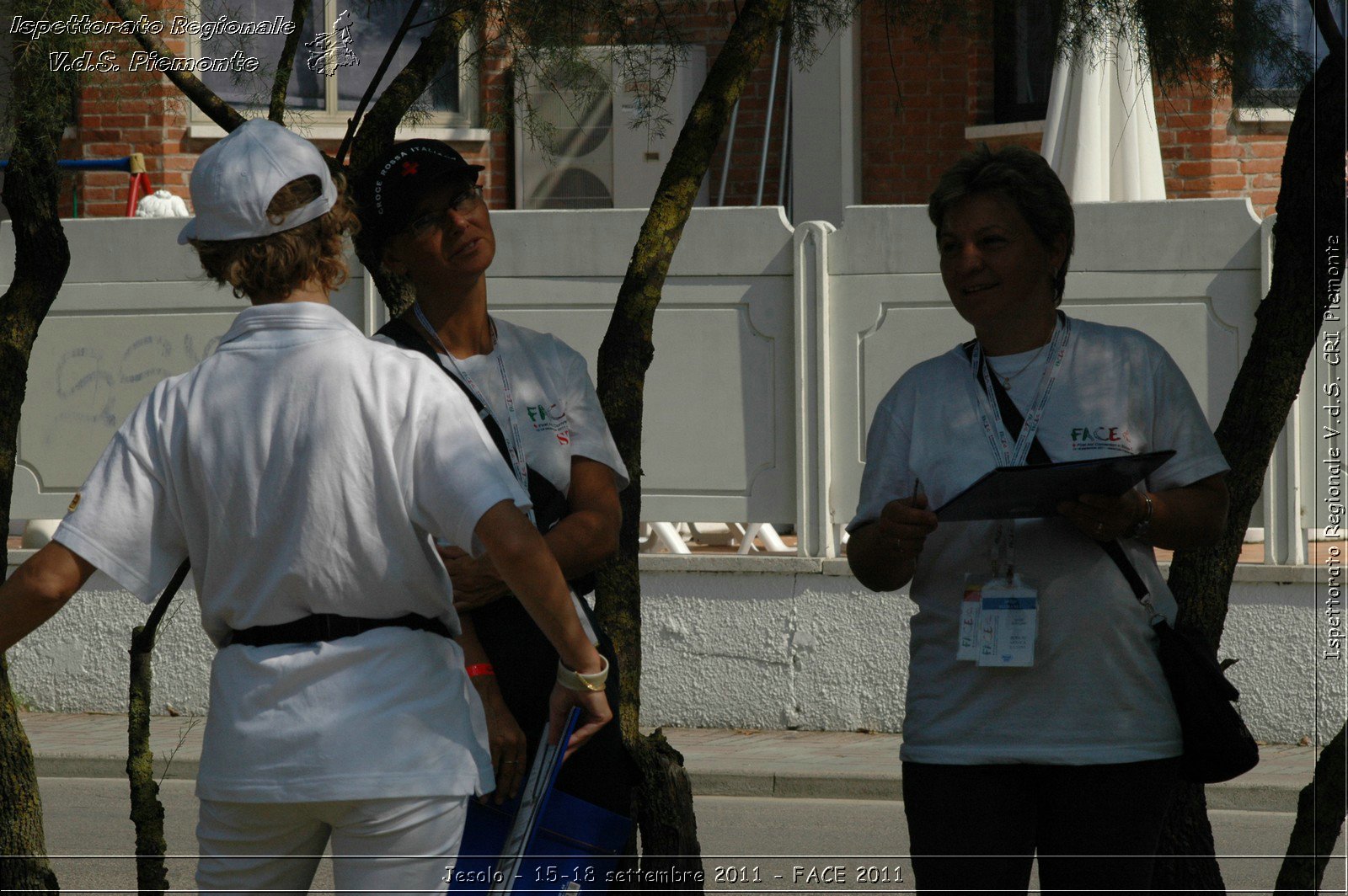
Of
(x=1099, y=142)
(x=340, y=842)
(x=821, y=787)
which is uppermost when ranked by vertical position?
(x=1099, y=142)

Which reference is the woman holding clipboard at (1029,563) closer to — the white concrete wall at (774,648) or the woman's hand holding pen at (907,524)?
the woman's hand holding pen at (907,524)

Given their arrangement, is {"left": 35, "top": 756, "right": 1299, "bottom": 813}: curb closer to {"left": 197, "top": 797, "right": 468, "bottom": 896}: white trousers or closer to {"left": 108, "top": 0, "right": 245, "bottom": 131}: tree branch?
{"left": 108, "top": 0, "right": 245, "bottom": 131}: tree branch

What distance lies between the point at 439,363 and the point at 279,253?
1.96ft

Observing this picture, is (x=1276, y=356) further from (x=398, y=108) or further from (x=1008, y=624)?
(x=398, y=108)

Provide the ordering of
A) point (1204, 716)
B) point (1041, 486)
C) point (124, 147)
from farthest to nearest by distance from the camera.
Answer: point (124, 147)
point (1204, 716)
point (1041, 486)

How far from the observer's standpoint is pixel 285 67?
5113 millimetres

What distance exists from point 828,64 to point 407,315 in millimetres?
10941

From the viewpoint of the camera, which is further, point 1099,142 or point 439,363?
point 1099,142

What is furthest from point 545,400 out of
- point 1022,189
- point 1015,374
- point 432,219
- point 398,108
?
point 398,108

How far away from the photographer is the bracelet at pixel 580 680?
2715 mm

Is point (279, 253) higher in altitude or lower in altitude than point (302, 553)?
higher

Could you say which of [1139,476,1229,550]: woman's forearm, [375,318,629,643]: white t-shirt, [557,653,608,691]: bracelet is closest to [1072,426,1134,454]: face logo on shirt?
[1139,476,1229,550]: woman's forearm

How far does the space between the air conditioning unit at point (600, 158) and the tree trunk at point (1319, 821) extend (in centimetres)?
1097

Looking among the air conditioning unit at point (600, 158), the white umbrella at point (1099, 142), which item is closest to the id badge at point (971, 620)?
the white umbrella at point (1099, 142)
